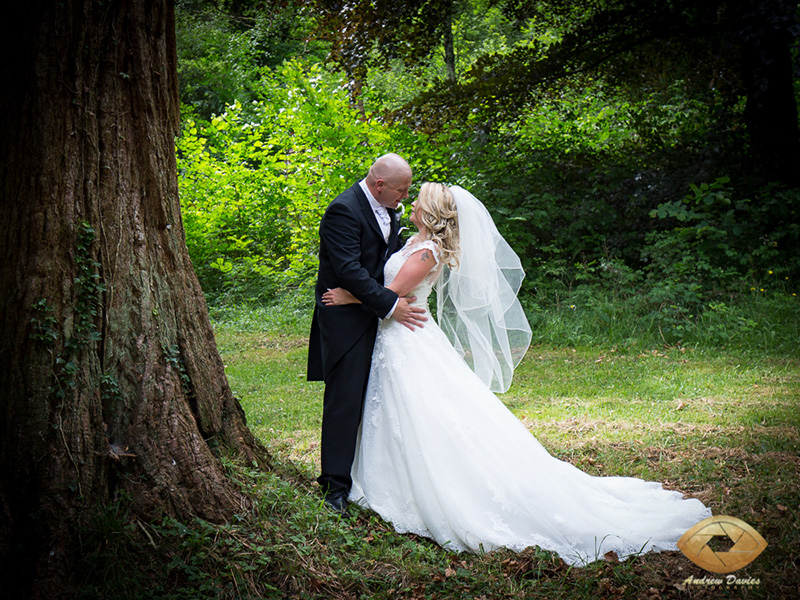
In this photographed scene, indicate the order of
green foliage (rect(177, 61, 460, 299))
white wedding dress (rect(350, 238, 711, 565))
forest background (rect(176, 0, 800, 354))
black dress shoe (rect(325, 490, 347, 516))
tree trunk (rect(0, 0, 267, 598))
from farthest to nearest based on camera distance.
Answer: green foliage (rect(177, 61, 460, 299)) → forest background (rect(176, 0, 800, 354)) → black dress shoe (rect(325, 490, 347, 516)) → white wedding dress (rect(350, 238, 711, 565)) → tree trunk (rect(0, 0, 267, 598))

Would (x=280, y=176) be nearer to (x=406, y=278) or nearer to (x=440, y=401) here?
(x=406, y=278)

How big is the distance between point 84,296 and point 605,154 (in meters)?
9.43

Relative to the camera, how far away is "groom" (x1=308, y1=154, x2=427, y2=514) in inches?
143

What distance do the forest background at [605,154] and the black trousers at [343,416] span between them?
5293 mm

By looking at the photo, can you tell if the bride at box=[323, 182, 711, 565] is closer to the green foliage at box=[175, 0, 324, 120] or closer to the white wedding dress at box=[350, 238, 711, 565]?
the white wedding dress at box=[350, 238, 711, 565]

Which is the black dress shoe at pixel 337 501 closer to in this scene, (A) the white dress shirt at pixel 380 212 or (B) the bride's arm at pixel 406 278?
(B) the bride's arm at pixel 406 278

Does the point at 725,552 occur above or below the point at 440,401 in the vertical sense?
below

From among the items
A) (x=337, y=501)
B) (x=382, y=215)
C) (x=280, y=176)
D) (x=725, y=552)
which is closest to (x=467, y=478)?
(x=337, y=501)

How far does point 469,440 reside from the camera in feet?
11.4

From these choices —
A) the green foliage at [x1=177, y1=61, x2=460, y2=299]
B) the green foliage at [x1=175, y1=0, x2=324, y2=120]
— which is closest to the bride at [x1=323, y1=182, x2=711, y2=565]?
the green foliage at [x1=177, y1=61, x2=460, y2=299]

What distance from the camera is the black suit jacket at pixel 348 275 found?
11.9ft

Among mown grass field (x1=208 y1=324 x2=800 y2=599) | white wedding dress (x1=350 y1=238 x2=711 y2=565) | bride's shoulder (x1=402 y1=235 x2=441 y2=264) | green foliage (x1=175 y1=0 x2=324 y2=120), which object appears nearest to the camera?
mown grass field (x1=208 y1=324 x2=800 y2=599)

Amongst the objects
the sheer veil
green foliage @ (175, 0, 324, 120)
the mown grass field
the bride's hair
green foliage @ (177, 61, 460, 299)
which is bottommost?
the mown grass field

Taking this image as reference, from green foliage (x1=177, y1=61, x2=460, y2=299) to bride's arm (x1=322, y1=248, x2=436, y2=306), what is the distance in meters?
6.43
